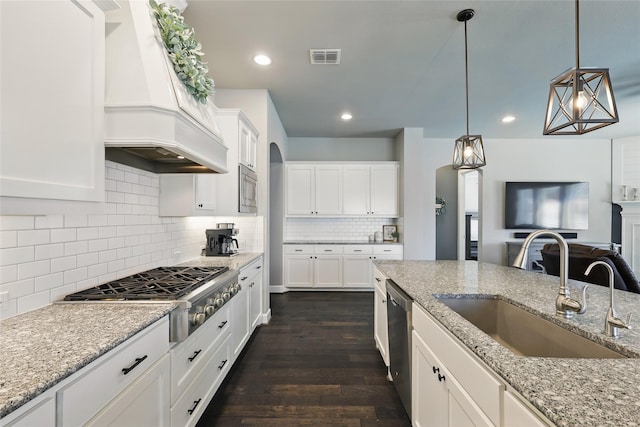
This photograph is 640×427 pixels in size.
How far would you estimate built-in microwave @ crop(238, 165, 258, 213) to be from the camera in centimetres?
290

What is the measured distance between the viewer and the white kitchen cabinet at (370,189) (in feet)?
17.2

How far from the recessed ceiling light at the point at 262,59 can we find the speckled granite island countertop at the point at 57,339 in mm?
2466

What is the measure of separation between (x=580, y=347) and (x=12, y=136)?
82.2 inches

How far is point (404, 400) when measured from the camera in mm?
1822

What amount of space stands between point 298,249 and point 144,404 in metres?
3.89

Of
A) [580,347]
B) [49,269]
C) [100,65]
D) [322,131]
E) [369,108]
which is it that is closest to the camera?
[580,347]

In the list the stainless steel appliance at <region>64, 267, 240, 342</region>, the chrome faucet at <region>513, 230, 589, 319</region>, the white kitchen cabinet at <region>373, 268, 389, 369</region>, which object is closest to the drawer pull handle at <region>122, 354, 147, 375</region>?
the stainless steel appliance at <region>64, 267, 240, 342</region>

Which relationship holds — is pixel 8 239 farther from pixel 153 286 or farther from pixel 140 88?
pixel 140 88

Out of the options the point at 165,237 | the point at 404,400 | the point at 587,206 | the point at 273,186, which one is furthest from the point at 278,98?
the point at 587,206

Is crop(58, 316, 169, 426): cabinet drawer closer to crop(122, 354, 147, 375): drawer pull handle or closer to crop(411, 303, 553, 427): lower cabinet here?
crop(122, 354, 147, 375): drawer pull handle

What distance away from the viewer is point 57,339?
38.6 inches

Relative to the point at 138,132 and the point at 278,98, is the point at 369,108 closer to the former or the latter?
the point at 278,98

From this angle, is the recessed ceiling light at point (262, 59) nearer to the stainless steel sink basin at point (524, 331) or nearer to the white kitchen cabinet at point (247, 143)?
the white kitchen cabinet at point (247, 143)

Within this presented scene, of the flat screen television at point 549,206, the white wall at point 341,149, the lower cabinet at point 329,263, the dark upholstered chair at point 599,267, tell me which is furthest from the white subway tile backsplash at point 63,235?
the flat screen television at point 549,206
